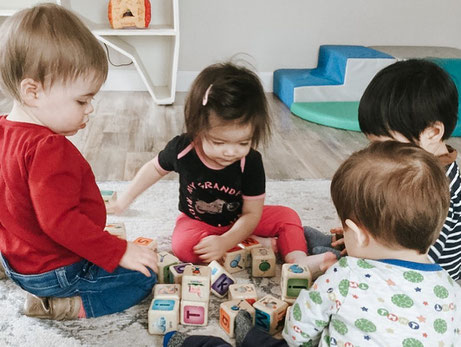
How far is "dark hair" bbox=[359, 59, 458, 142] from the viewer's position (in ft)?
3.40

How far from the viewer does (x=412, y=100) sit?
3.39ft

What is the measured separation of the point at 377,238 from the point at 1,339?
2.48ft

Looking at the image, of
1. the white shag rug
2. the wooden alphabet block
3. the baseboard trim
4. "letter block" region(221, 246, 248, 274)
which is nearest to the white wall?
the baseboard trim

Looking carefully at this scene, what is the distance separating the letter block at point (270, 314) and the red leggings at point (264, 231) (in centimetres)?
28

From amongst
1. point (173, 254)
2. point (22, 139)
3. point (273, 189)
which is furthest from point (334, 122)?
point (22, 139)

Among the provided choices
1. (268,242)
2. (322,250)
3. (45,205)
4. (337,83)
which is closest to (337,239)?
(322,250)

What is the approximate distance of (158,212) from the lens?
1506 millimetres

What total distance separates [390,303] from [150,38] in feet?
8.23

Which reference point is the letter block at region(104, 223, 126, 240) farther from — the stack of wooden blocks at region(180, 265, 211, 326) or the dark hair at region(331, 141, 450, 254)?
the dark hair at region(331, 141, 450, 254)

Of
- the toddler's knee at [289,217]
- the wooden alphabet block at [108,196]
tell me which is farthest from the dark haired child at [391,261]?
the wooden alphabet block at [108,196]

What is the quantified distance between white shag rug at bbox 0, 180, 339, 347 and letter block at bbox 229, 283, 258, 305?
59 mm

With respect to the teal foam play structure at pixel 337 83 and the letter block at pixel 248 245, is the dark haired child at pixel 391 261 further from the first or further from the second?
the teal foam play structure at pixel 337 83

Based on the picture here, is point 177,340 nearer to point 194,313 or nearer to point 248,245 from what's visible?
point 194,313

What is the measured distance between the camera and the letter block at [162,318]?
99 centimetres
